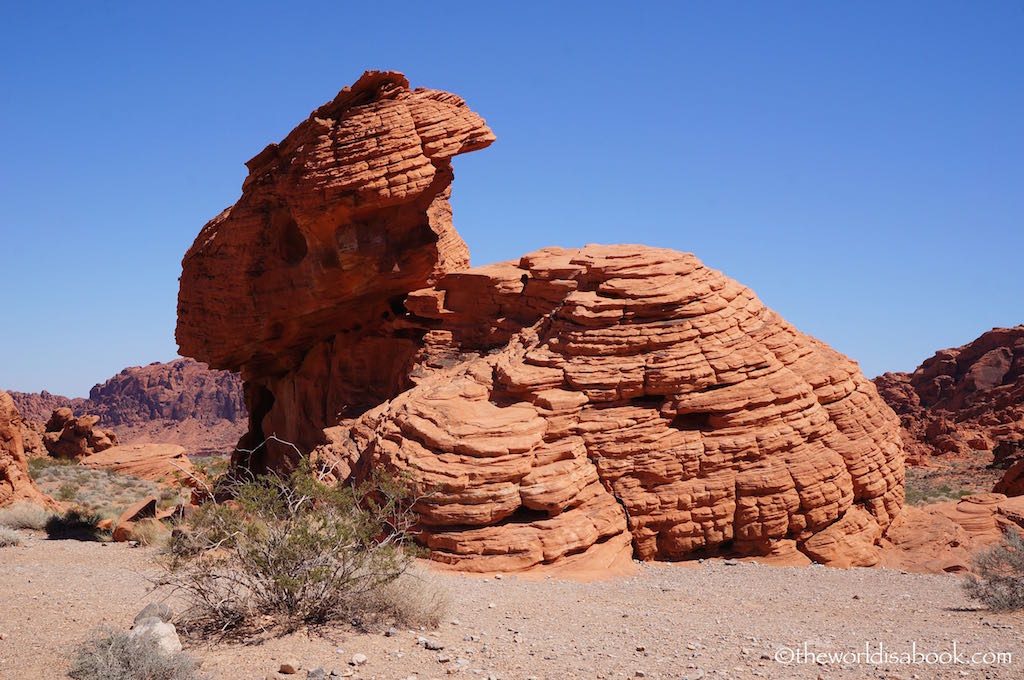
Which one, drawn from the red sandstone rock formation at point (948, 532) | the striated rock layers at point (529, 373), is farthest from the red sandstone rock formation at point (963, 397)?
the striated rock layers at point (529, 373)

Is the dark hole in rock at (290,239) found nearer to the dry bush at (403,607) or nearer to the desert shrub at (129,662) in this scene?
the dry bush at (403,607)

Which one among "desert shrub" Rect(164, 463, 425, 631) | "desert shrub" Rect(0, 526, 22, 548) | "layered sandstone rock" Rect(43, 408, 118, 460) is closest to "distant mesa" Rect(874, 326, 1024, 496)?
"desert shrub" Rect(164, 463, 425, 631)

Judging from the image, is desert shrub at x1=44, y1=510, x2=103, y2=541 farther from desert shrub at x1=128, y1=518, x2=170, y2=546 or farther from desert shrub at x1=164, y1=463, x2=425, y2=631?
desert shrub at x1=164, y1=463, x2=425, y2=631

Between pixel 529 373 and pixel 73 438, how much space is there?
99.0ft

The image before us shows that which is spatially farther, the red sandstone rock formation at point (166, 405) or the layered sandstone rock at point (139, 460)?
the red sandstone rock formation at point (166, 405)

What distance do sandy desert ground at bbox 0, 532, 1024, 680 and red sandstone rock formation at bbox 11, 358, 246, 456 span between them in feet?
283

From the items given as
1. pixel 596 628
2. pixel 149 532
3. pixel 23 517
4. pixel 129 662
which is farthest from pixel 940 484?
pixel 129 662

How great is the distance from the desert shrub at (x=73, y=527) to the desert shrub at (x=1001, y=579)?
16510 mm

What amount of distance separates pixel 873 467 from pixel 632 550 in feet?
19.7

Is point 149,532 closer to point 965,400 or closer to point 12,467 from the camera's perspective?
point 12,467

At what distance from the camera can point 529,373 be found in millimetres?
17812

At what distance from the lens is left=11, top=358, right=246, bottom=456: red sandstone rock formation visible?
99562 millimetres

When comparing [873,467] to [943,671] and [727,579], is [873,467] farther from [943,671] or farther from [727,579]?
[943,671]

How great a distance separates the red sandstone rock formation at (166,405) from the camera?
9956 cm
